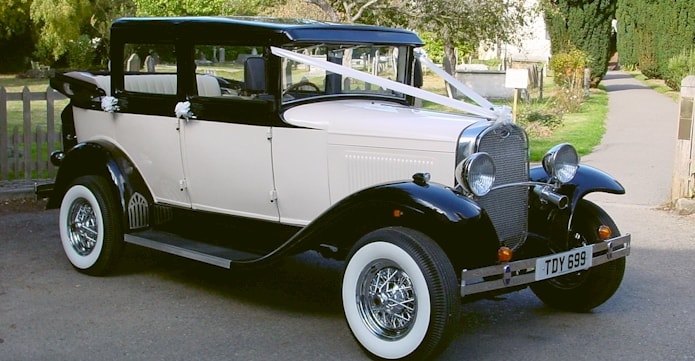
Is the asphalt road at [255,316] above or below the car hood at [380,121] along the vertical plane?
below

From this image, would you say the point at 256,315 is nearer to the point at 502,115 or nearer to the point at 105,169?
the point at 105,169

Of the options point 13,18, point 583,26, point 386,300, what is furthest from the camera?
point 13,18

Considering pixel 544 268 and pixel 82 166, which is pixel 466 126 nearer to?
pixel 544 268

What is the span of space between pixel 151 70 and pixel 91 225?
1.25 meters

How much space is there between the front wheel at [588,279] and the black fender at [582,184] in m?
0.10

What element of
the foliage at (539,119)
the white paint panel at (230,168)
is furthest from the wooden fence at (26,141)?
the foliage at (539,119)

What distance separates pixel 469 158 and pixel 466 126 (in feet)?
1.20

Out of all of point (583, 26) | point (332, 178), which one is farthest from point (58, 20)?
point (332, 178)

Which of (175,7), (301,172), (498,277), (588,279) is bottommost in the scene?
(588,279)

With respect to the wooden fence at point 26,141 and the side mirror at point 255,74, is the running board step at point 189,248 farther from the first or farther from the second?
the wooden fence at point 26,141

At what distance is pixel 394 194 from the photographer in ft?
15.6

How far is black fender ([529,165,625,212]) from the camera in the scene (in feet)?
18.3

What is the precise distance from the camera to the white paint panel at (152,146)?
626cm

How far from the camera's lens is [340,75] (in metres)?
6.00
